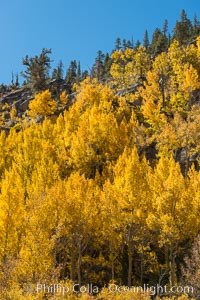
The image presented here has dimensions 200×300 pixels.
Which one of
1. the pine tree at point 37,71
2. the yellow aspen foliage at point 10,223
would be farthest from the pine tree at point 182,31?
the yellow aspen foliage at point 10,223

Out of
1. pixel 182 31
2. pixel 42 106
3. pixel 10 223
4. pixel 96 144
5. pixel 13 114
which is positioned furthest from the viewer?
pixel 182 31

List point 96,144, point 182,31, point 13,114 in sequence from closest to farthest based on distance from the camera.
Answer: point 96,144 < point 13,114 < point 182,31

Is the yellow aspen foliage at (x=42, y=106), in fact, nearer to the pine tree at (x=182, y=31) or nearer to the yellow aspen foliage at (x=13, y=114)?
the yellow aspen foliage at (x=13, y=114)

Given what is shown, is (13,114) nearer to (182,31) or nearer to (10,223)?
(182,31)

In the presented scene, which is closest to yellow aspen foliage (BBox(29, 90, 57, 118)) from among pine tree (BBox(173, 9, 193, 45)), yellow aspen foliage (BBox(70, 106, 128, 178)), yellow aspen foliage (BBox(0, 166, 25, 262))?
yellow aspen foliage (BBox(70, 106, 128, 178))

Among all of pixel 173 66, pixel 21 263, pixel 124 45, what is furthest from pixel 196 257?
pixel 124 45

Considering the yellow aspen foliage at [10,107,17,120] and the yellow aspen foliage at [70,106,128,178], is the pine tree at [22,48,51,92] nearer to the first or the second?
the yellow aspen foliage at [10,107,17,120]

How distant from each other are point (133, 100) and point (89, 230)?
130 feet

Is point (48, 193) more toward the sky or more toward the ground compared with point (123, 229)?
more toward the sky

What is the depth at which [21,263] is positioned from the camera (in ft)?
63.8

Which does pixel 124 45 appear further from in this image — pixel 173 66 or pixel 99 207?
pixel 99 207

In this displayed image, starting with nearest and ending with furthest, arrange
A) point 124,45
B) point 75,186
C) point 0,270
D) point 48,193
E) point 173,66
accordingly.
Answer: point 0,270
point 48,193
point 75,186
point 173,66
point 124,45

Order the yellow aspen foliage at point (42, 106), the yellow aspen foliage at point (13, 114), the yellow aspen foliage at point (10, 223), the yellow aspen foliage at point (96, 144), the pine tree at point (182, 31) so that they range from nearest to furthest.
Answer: the yellow aspen foliage at point (10, 223), the yellow aspen foliage at point (96, 144), the yellow aspen foliage at point (42, 106), the yellow aspen foliage at point (13, 114), the pine tree at point (182, 31)

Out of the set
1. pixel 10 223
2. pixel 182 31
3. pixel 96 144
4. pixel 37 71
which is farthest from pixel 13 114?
pixel 10 223
